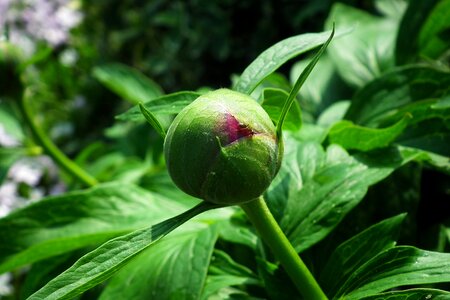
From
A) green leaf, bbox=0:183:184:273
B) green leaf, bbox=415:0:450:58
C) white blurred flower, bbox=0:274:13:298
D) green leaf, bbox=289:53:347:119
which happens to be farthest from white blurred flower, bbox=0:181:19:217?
green leaf, bbox=415:0:450:58

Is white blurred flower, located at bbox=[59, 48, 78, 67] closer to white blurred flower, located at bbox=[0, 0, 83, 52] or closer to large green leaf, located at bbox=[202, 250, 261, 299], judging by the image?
white blurred flower, located at bbox=[0, 0, 83, 52]

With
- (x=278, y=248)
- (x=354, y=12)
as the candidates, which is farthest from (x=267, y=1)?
(x=278, y=248)

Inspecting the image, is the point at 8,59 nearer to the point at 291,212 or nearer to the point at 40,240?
the point at 40,240

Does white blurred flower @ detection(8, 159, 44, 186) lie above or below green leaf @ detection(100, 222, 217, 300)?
below

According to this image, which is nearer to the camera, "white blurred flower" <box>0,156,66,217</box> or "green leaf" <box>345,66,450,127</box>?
"green leaf" <box>345,66,450,127</box>


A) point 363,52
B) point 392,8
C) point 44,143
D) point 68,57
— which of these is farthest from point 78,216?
point 68,57

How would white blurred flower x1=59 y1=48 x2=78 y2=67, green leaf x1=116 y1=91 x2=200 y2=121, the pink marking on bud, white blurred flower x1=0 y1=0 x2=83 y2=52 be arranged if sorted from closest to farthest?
Result: the pink marking on bud < green leaf x1=116 y1=91 x2=200 y2=121 < white blurred flower x1=0 y1=0 x2=83 y2=52 < white blurred flower x1=59 y1=48 x2=78 y2=67

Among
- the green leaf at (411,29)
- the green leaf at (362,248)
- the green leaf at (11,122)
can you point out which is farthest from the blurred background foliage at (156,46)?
the green leaf at (362,248)

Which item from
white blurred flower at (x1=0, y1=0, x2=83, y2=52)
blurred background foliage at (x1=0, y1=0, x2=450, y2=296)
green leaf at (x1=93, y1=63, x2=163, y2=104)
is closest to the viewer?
blurred background foliage at (x1=0, y1=0, x2=450, y2=296)
